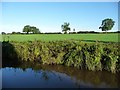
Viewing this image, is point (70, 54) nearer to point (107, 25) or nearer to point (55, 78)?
point (55, 78)

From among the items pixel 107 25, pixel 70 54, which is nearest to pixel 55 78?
pixel 70 54

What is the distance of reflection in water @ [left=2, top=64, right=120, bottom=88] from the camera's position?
1205 cm

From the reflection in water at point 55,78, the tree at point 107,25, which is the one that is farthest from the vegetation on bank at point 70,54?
the tree at point 107,25

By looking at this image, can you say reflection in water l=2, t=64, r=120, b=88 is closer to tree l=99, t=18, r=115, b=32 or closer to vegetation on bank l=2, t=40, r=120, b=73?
vegetation on bank l=2, t=40, r=120, b=73

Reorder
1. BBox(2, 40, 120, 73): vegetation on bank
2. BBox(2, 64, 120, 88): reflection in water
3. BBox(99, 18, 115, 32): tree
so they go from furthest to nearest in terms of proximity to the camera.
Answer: BBox(99, 18, 115, 32): tree → BBox(2, 40, 120, 73): vegetation on bank → BBox(2, 64, 120, 88): reflection in water

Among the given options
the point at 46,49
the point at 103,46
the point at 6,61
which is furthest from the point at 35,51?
the point at 103,46

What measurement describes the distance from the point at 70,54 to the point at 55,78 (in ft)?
9.32

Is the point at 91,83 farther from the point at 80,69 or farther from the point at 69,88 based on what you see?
the point at 80,69

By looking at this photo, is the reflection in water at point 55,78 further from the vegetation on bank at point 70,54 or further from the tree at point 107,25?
the tree at point 107,25

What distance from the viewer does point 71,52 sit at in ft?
51.8

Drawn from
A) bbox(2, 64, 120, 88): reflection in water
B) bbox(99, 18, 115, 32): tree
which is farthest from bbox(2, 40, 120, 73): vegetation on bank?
bbox(99, 18, 115, 32): tree

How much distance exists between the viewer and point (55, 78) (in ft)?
44.1

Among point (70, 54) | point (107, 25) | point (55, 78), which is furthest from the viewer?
point (107, 25)

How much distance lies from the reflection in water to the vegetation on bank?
48 centimetres
